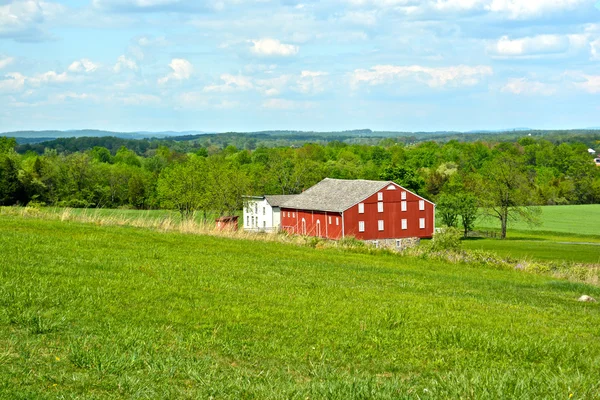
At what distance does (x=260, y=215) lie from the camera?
89.1 m

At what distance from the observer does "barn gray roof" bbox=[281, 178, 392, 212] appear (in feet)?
255

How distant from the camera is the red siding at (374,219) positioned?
7681 centimetres

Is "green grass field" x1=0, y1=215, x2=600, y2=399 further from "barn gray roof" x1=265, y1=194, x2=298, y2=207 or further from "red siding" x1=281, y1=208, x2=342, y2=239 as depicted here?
"barn gray roof" x1=265, y1=194, x2=298, y2=207

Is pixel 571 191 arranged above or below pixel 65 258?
below

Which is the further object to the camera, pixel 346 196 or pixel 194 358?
pixel 346 196

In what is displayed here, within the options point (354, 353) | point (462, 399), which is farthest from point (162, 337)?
point (462, 399)

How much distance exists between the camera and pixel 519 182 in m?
98.2

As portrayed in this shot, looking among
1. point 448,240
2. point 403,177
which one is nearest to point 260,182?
point 403,177

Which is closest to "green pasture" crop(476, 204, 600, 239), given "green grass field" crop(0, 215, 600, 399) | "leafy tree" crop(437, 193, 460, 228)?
"leafy tree" crop(437, 193, 460, 228)

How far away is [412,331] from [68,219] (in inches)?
754

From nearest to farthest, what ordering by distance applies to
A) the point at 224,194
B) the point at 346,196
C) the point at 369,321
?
the point at 369,321 < the point at 346,196 < the point at 224,194

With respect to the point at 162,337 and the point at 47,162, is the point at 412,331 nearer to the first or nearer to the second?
the point at 162,337

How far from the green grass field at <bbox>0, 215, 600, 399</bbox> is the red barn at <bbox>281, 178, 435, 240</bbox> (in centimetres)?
5809

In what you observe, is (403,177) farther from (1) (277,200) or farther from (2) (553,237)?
(1) (277,200)
